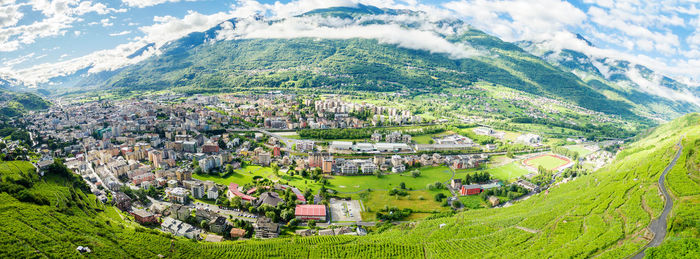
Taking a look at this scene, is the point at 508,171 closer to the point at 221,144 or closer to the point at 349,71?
the point at 221,144

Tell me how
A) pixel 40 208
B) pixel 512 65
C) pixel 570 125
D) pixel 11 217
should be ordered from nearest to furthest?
pixel 11 217
pixel 40 208
pixel 570 125
pixel 512 65

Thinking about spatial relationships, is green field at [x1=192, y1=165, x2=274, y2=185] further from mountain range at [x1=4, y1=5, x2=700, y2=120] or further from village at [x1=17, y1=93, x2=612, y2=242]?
mountain range at [x1=4, y1=5, x2=700, y2=120]

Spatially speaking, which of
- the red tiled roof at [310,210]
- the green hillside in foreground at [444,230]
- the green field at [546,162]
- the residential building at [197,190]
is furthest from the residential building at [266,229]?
the green field at [546,162]

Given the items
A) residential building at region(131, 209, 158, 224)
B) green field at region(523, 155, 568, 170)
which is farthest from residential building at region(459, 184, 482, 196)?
residential building at region(131, 209, 158, 224)

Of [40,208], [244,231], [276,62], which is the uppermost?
[276,62]

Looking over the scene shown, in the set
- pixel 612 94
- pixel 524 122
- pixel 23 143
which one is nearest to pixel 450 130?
pixel 524 122

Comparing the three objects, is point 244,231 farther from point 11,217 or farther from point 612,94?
point 612,94
